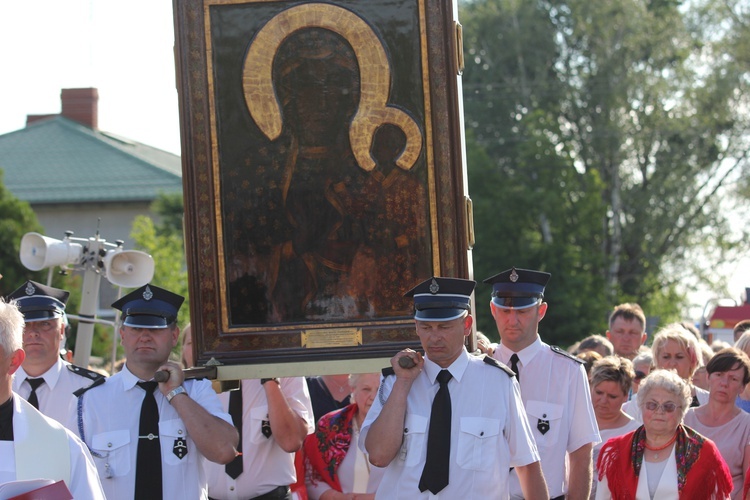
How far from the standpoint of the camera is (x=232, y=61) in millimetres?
7074

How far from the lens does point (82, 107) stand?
162ft

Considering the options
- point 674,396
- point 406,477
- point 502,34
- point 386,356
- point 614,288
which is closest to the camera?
point 406,477

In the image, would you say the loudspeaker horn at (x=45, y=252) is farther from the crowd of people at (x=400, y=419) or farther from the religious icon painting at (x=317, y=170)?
the religious icon painting at (x=317, y=170)

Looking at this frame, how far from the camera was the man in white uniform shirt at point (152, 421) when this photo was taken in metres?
6.44

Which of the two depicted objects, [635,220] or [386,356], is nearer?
[386,356]

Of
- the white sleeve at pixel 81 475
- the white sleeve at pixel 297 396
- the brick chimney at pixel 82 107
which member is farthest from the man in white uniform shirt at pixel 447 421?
the brick chimney at pixel 82 107

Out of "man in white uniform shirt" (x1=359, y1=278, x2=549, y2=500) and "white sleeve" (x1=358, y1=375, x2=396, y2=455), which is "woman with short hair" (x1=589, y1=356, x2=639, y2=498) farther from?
"white sleeve" (x1=358, y1=375, x2=396, y2=455)

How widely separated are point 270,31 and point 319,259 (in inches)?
48.3

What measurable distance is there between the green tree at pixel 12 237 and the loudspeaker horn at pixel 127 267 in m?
18.4

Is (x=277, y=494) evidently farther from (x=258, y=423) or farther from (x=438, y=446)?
(x=438, y=446)

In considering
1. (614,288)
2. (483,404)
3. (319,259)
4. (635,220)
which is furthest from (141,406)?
(635,220)

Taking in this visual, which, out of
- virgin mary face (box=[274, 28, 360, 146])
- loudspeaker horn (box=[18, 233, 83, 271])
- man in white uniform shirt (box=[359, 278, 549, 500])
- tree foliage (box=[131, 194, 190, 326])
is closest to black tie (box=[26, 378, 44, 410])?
virgin mary face (box=[274, 28, 360, 146])

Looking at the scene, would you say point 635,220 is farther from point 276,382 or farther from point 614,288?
point 276,382

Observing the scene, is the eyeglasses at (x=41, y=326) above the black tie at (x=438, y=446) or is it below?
above
